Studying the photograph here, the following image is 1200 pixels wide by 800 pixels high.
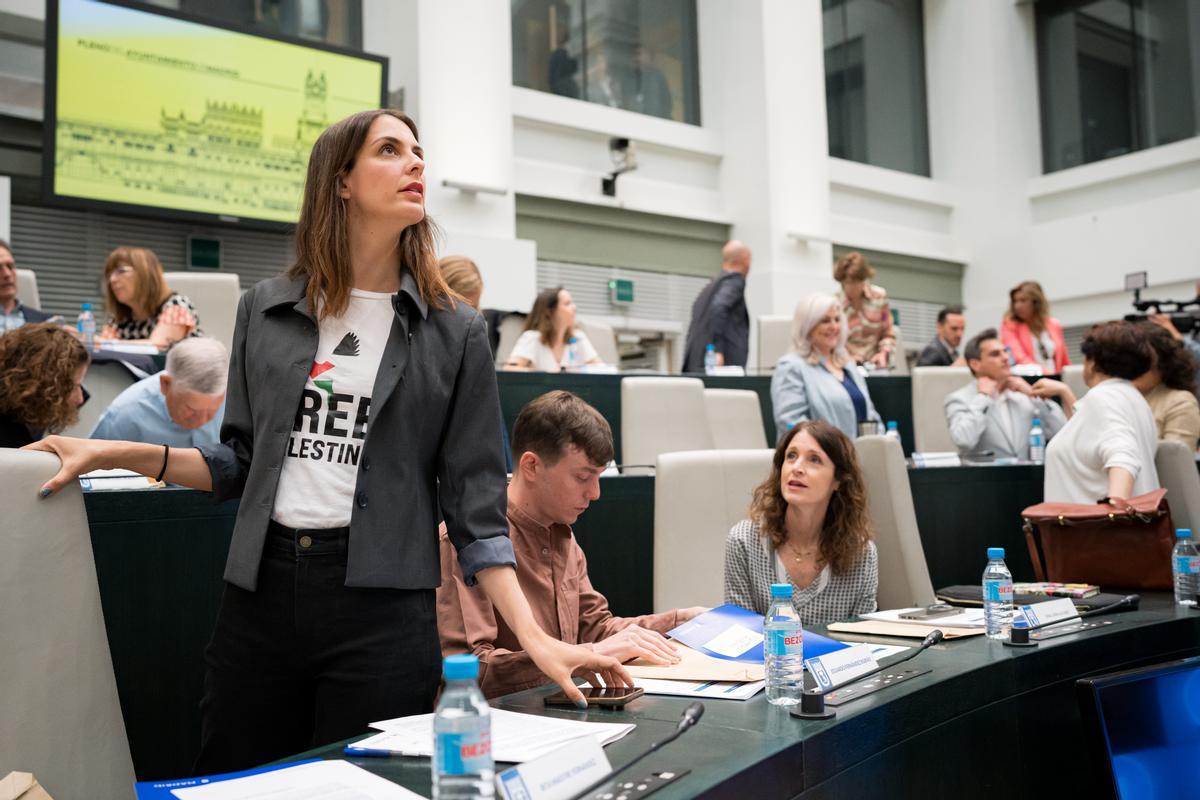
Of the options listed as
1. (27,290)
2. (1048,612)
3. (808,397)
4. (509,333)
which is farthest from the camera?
(509,333)

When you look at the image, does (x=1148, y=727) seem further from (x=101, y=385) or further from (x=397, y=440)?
(x=101, y=385)

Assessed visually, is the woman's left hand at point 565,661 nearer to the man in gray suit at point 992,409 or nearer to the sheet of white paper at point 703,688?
the sheet of white paper at point 703,688

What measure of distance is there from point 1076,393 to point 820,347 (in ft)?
9.16

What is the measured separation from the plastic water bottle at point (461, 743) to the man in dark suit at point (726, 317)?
4965 millimetres

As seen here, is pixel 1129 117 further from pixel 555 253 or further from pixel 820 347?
pixel 820 347

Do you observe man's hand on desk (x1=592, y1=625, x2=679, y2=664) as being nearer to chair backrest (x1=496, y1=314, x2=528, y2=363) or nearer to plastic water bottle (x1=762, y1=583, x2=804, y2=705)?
plastic water bottle (x1=762, y1=583, x2=804, y2=705)

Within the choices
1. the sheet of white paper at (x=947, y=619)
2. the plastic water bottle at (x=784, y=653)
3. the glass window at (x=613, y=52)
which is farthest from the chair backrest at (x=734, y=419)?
the glass window at (x=613, y=52)

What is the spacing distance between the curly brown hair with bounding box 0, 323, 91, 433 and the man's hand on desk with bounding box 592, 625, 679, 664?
1489 millimetres

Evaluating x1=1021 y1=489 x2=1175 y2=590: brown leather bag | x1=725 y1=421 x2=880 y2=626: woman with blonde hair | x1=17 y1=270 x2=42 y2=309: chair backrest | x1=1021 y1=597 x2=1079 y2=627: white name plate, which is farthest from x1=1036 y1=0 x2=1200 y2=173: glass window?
x1=17 y1=270 x2=42 y2=309: chair backrest

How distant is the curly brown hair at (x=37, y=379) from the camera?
2.35m

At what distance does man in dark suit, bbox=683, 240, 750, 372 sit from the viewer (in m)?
5.84

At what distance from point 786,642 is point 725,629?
1.27 ft

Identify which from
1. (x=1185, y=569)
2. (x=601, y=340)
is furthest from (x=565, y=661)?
(x=601, y=340)

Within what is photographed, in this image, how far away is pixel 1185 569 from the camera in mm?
2412
